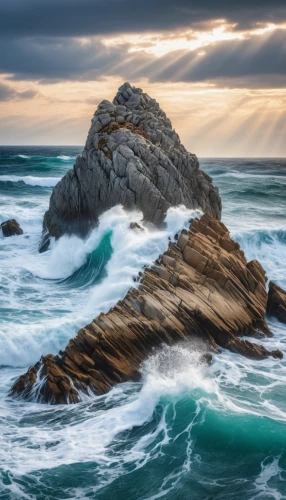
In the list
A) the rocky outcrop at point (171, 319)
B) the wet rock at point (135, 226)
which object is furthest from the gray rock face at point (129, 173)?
the rocky outcrop at point (171, 319)

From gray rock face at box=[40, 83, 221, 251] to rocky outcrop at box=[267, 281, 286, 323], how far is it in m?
6.31

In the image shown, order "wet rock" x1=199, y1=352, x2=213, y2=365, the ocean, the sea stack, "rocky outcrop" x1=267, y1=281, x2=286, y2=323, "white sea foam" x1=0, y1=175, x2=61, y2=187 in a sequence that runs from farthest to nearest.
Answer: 1. "white sea foam" x1=0, y1=175, x2=61, y2=187
2. "rocky outcrop" x1=267, y1=281, x2=286, y2=323
3. "wet rock" x1=199, y1=352, x2=213, y2=365
4. the sea stack
5. the ocean

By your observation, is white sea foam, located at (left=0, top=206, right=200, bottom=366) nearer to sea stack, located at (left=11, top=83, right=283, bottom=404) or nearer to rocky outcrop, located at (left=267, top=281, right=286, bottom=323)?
sea stack, located at (left=11, top=83, right=283, bottom=404)

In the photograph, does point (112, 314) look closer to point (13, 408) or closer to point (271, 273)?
point (13, 408)

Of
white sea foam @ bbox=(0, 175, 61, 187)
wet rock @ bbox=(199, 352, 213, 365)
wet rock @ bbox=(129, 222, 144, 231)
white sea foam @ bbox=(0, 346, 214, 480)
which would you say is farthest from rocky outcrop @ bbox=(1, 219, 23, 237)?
white sea foam @ bbox=(0, 175, 61, 187)

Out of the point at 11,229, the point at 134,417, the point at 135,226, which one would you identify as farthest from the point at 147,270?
the point at 11,229

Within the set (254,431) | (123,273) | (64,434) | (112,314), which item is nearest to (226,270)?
(123,273)

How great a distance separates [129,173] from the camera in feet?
94.0

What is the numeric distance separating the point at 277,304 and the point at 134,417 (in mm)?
11283

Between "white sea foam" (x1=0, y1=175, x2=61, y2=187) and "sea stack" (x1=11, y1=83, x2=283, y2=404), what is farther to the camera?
"white sea foam" (x1=0, y1=175, x2=61, y2=187)

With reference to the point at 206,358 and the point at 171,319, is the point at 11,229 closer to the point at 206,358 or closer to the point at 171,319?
the point at 171,319

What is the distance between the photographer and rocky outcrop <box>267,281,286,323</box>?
25656 millimetres

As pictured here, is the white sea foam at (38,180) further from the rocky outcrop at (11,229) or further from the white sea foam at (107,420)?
the white sea foam at (107,420)

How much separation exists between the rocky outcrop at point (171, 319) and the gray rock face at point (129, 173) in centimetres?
348
